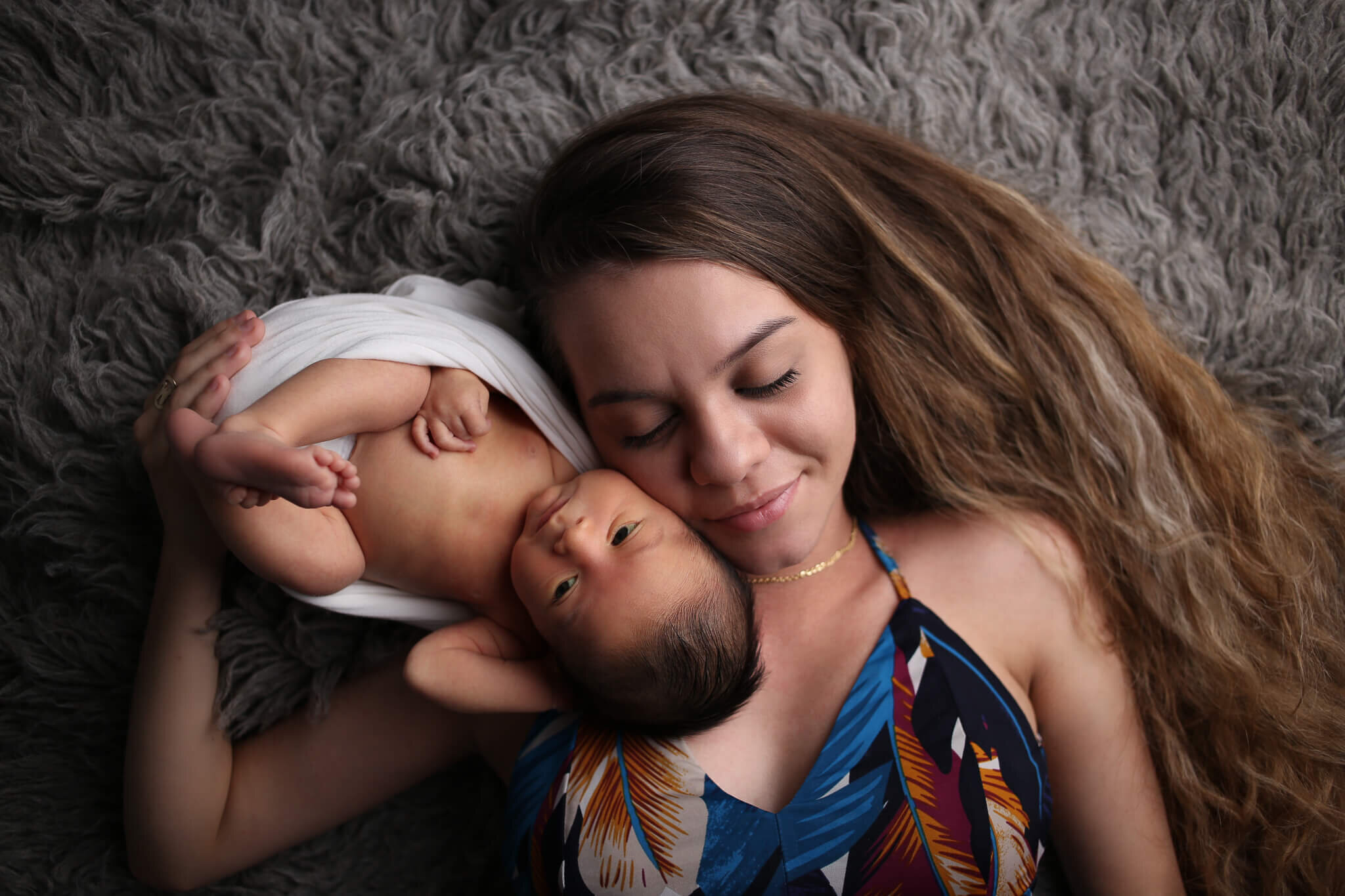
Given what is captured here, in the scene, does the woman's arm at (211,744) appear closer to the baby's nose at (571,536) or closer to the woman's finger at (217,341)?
the woman's finger at (217,341)

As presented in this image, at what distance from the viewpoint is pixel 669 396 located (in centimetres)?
134

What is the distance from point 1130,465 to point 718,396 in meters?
0.82

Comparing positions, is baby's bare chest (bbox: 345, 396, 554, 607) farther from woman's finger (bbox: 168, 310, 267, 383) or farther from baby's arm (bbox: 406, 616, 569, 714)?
woman's finger (bbox: 168, 310, 267, 383)

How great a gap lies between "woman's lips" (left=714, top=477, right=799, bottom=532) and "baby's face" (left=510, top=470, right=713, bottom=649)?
0.24 ft

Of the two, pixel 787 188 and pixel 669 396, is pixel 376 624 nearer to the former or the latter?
pixel 669 396

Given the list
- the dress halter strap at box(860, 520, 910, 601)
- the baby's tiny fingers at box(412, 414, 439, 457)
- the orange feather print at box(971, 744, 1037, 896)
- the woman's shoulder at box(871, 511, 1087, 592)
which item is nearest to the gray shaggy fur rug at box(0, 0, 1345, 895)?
the baby's tiny fingers at box(412, 414, 439, 457)

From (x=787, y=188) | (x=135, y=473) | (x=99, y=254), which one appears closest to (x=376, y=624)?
(x=135, y=473)

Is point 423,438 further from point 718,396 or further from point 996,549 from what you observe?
point 996,549

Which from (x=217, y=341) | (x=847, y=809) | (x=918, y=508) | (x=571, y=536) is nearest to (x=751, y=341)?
(x=571, y=536)

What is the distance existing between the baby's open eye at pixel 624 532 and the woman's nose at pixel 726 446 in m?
0.13

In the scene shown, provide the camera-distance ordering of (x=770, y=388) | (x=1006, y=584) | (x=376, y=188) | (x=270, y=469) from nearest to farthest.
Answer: (x=270, y=469), (x=770, y=388), (x=1006, y=584), (x=376, y=188)

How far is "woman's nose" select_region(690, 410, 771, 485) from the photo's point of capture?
1.32 meters

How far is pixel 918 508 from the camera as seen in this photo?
1.73m

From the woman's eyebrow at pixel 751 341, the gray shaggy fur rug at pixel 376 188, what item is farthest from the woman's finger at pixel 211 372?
the woman's eyebrow at pixel 751 341
